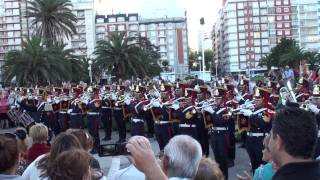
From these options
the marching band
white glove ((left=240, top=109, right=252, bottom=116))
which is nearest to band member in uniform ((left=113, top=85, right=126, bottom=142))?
the marching band

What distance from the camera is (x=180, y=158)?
346 centimetres

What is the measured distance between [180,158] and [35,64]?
39086mm

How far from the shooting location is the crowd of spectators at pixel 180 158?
8.89 feet

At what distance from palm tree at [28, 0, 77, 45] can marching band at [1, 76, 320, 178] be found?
2637 cm

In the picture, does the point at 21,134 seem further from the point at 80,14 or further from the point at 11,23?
the point at 11,23

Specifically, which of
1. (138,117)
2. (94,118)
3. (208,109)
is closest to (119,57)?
(94,118)

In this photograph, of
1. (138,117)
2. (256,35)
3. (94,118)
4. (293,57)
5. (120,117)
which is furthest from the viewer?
(256,35)

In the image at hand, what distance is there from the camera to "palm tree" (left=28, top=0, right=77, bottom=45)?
48094 millimetres

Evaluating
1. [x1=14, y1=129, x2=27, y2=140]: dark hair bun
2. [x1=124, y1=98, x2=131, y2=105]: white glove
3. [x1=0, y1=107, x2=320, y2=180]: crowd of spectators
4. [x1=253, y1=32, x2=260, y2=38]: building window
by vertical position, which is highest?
[x1=253, y1=32, x2=260, y2=38]: building window

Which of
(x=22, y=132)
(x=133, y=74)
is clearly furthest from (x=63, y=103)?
(x=133, y=74)

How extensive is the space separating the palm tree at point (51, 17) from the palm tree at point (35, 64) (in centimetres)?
470

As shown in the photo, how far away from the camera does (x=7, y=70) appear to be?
43.8 m

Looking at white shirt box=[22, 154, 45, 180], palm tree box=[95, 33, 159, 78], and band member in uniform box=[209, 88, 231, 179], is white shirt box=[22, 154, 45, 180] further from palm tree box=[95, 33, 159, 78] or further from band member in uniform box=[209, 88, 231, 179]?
palm tree box=[95, 33, 159, 78]

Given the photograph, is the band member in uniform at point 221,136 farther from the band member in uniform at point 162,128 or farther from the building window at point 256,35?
the building window at point 256,35
